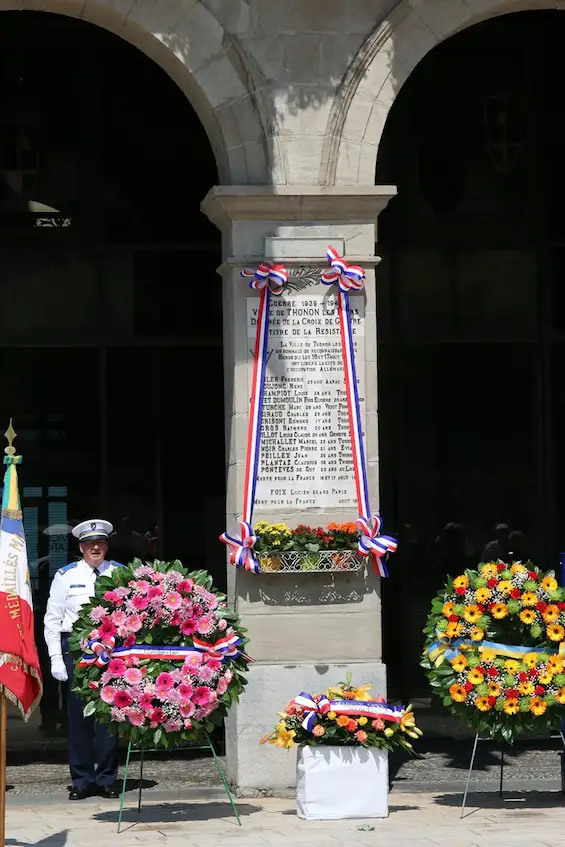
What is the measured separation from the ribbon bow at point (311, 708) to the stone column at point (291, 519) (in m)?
1.00

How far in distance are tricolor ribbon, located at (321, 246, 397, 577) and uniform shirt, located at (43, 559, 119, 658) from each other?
180cm

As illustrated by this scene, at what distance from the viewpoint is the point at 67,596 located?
12.4 meters

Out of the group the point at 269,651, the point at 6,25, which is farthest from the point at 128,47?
the point at 269,651

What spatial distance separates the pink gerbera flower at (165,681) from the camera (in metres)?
10.8

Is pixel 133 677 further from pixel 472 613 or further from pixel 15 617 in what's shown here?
pixel 472 613

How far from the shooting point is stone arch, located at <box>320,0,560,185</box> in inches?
490

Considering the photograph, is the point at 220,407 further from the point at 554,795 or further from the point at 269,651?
the point at 554,795

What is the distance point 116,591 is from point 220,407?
3938 mm

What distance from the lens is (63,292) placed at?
14.6 m

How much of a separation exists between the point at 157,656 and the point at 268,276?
292cm

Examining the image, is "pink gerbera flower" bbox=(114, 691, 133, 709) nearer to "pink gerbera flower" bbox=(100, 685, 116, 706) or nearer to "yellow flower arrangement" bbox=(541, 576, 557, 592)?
"pink gerbera flower" bbox=(100, 685, 116, 706)

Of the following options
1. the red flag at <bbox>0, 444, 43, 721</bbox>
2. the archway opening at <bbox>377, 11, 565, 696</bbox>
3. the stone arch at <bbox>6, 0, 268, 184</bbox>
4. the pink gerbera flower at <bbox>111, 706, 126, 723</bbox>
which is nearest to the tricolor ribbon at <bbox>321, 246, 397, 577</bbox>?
the stone arch at <bbox>6, 0, 268, 184</bbox>

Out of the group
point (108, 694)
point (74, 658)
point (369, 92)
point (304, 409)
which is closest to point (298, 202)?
point (369, 92)

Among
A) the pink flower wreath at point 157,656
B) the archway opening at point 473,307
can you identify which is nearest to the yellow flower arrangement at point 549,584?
the pink flower wreath at point 157,656
